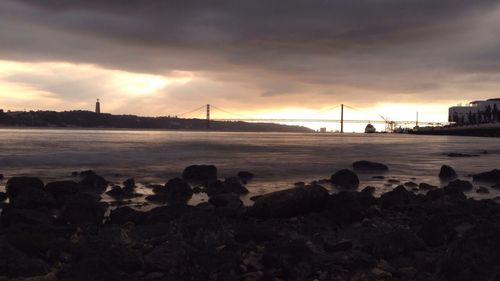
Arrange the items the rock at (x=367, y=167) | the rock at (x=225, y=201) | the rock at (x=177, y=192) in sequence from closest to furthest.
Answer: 1. the rock at (x=225, y=201)
2. the rock at (x=177, y=192)
3. the rock at (x=367, y=167)

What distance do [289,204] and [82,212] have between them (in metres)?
5.30

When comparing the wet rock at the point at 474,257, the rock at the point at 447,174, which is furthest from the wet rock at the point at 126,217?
the rock at the point at 447,174

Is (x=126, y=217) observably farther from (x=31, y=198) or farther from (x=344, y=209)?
(x=344, y=209)

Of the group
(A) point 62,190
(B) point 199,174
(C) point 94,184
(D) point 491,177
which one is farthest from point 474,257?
(D) point 491,177

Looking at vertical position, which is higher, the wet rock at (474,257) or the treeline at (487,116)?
the treeline at (487,116)

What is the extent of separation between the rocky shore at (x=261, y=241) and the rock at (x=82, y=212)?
29 mm

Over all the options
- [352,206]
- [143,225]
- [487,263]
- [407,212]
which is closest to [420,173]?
[407,212]

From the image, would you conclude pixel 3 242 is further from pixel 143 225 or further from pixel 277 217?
pixel 277 217

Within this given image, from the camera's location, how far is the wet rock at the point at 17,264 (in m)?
6.60

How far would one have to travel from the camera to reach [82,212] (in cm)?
1152

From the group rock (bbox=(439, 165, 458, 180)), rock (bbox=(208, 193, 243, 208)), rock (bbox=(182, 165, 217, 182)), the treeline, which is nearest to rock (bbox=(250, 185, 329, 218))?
rock (bbox=(208, 193, 243, 208))

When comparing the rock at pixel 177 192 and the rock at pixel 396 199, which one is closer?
the rock at pixel 396 199

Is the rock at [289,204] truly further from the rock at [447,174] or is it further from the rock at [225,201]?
the rock at [447,174]

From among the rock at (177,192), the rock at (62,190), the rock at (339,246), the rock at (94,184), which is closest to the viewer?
the rock at (339,246)
